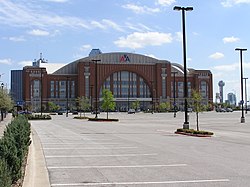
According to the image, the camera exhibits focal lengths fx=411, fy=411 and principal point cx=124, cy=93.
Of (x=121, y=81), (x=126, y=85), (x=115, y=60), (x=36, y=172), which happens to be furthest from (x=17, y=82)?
(x=36, y=172)

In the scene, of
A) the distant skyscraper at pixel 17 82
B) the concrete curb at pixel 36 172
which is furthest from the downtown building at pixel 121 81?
the concrete curb at pixel 36 172

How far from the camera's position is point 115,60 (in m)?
165

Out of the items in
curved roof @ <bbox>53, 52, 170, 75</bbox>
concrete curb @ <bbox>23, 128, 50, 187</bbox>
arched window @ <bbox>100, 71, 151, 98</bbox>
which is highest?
curved roof @ <bbox>53, 52, 170, 75</bbox>

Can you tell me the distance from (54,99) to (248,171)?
15411 centimetres

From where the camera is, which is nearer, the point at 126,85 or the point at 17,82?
the point at 126,85

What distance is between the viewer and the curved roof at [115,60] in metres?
163

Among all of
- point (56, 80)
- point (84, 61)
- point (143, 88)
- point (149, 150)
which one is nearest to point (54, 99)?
point (56, 80)

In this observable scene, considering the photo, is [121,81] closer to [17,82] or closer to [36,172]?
[17,82]

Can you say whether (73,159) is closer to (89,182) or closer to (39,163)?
(39,163)

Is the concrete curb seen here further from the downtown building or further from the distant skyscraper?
the distant skyscraper

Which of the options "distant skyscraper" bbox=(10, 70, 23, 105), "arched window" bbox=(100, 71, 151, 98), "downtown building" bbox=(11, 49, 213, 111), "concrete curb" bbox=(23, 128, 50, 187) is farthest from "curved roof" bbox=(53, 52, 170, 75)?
"concrete curb" bbox=(23, 128, 50, 187)

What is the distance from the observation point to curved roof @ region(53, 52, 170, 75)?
163000mm

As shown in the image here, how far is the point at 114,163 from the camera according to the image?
13.4 metres

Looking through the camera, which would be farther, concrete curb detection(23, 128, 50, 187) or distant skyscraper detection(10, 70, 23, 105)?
distant skyscraper detection(10, 70, 23, 105)
